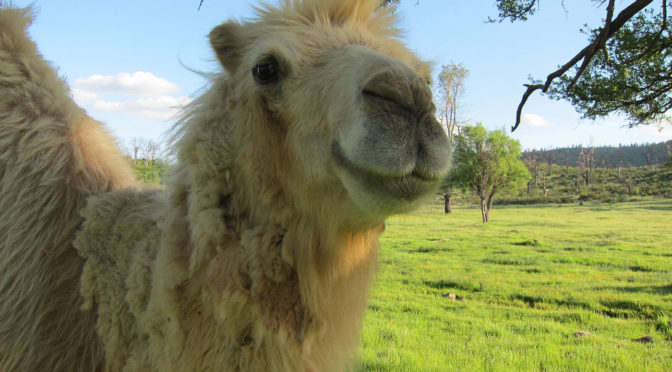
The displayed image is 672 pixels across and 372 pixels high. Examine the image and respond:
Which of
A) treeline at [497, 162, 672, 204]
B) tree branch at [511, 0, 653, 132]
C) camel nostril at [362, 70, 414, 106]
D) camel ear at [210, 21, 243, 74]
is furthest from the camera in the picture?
treeline at [497, 162, 672, 204]

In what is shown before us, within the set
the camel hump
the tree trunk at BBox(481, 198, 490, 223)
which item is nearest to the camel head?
the camel hump

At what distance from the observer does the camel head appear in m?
1.75

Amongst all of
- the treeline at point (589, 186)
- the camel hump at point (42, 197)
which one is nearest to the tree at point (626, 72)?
the camel hump at point (42, 197)

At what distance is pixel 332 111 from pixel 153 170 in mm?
2257

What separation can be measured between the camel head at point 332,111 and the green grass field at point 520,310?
627 mm

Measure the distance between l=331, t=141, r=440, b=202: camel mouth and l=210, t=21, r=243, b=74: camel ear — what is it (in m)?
1.12

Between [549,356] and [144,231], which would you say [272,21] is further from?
[549,356]

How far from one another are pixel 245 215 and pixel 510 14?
545 centimetres

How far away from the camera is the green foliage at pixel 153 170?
2927 mm

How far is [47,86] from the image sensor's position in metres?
3.14

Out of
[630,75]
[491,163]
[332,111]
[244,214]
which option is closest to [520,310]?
[630,75]

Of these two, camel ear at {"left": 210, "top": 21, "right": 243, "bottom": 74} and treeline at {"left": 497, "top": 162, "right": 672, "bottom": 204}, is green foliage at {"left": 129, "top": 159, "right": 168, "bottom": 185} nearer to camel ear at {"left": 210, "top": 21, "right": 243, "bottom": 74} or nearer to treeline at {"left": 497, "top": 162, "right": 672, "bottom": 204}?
camel ear at {"left": 210, "top": 21, "right": 243, "bottom": 74}

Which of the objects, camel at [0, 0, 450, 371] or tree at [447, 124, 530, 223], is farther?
tree at [447, 124, 530, 223]

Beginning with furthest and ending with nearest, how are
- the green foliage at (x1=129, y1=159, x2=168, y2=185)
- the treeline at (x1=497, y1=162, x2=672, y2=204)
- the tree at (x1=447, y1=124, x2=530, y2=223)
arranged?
the treeline at (x1=497, y1=162, x2=672, y2=204), the tree at (x1=447, y1=124, x2=530, y2=223), the green foliage at (x1=129, y1=159, x2=168, y2=185)
